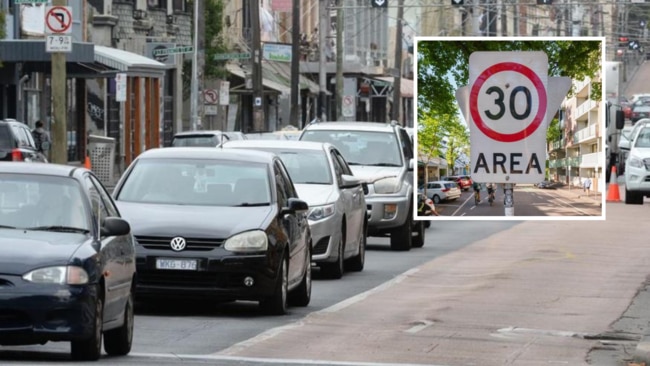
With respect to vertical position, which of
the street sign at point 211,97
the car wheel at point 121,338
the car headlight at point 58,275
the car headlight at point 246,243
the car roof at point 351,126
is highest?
the street sign at point 211,97

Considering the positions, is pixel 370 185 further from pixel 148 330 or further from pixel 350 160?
pixel 148 330

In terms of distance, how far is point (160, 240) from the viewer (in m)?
16.6

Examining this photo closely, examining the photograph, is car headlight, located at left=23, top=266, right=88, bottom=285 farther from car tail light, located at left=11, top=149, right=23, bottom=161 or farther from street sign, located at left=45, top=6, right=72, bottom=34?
car tail light, located at left=11, top=149, right=23, bottom=161

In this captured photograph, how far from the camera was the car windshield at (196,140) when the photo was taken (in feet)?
139

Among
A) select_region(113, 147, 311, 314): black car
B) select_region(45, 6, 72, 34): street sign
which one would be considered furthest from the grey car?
select_region(45, 6, 72, 34): street sign

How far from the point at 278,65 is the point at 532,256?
191ft

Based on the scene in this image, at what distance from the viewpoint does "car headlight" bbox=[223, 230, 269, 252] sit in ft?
54.3

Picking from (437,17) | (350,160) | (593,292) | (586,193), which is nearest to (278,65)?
(437,17)

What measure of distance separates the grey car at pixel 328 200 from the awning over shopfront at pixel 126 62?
26.2 metres

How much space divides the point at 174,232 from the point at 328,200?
5.63 m

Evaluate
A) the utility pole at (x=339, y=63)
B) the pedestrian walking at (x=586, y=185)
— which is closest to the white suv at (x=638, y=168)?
the pedestrian walking at (x=586, y=185)

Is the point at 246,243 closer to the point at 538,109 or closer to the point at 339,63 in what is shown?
the point at 538,109

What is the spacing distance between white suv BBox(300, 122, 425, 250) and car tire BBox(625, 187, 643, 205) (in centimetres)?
1686

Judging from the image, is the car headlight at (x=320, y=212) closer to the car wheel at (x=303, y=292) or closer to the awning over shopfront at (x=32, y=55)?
the car wheel at (x=303, y=292)
